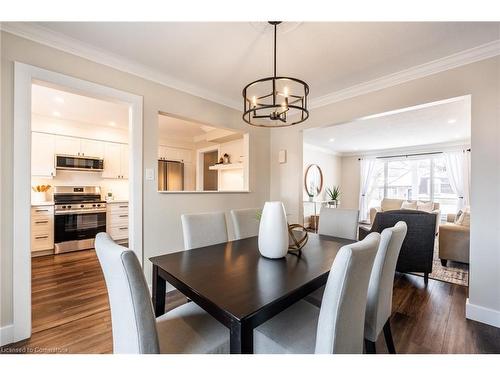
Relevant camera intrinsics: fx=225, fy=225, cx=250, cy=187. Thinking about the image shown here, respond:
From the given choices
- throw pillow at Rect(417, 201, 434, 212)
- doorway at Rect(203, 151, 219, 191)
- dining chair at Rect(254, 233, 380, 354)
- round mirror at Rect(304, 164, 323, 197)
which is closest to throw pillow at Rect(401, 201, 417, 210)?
throw pillow at Rect(417, 201, 434, 212)

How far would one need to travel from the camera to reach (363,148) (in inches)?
272

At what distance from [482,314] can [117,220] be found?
17.4 ft

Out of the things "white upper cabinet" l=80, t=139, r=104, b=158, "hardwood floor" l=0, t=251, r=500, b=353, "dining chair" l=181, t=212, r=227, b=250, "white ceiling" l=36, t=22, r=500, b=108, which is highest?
"white ceiling" l=36, t=22, r=500, b=108

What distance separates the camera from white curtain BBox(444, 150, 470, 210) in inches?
220

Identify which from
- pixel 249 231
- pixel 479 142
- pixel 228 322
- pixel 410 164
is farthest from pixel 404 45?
pixel 410 164

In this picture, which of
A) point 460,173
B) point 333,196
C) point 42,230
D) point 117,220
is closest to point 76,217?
point 42,230

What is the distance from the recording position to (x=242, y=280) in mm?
1115

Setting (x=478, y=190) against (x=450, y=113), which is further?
(x=450, y=113)

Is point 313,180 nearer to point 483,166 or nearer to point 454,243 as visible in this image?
point 454,243

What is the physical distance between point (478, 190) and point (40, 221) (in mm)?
5728

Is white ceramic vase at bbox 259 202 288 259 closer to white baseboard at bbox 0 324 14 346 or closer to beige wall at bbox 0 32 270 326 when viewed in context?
beige wall at bbox 0 32 270 326

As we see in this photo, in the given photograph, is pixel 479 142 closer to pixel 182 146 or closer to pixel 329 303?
pixel 329 303

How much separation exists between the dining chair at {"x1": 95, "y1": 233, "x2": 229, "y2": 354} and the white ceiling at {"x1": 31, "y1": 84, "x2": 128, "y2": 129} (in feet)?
9.22

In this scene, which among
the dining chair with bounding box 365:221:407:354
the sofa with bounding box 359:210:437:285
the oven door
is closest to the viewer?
the dining chair with bounding box 365:221:407:354
